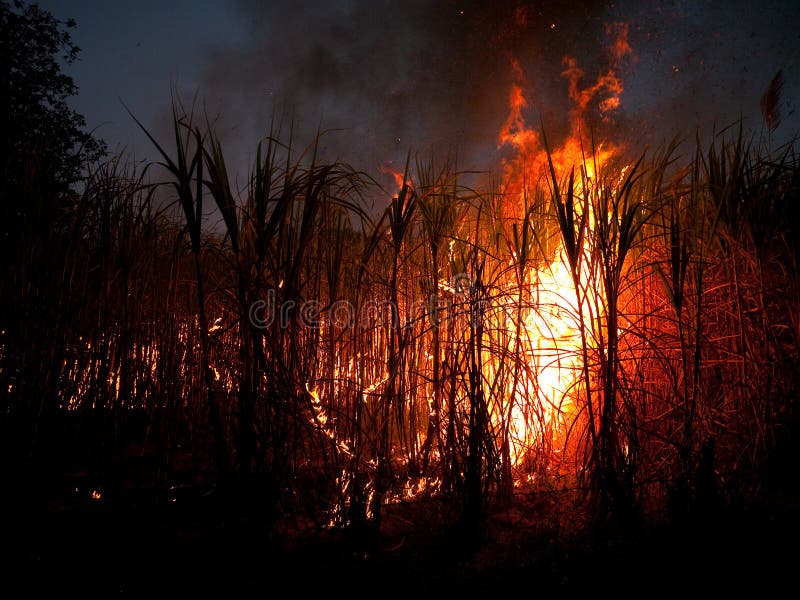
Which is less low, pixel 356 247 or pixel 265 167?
pixel 356 247

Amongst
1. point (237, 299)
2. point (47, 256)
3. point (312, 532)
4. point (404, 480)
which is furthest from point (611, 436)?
point (47, 256)

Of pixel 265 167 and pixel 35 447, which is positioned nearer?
pixel 265 167

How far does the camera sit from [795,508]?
1.84 meters

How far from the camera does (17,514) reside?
1963 mm

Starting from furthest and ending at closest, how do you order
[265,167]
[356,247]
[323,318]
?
[356,247]
[323,318]
[265,167]

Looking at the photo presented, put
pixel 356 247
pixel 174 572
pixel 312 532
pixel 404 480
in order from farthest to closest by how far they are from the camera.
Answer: pixel 356 247 < pixel 404 480 < pixel 312 532 < pixel 174 572

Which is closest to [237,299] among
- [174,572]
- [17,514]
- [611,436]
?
[174,572]

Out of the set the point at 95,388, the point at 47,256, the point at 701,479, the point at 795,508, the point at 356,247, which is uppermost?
the point at 356,247

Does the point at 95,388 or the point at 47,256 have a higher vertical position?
the point at 47,256

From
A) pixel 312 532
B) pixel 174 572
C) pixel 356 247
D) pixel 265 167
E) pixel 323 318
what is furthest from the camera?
pixel 356 247

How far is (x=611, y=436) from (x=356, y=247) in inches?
71.2

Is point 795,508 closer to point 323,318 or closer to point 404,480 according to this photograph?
point 404,480

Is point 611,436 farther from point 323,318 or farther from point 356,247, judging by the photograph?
point 356,247

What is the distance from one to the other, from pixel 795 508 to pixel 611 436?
735 millimetres
